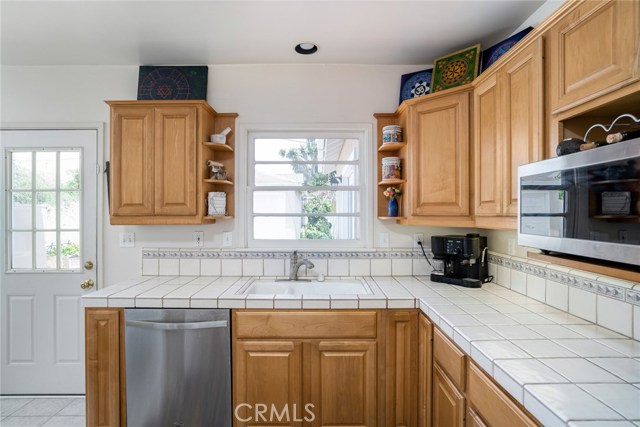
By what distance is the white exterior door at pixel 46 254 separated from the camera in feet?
7.33

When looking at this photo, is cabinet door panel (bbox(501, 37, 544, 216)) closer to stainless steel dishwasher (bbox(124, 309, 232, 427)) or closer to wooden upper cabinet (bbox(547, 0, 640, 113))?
wooden upper cabinet (bbox(547, 0, 640, 113))

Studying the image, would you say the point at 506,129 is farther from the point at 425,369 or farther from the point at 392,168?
the point at 425,369

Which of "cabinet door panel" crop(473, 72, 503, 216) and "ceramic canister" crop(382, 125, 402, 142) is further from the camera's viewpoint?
"ceramic canister" crop(382, 125, 402, 142)

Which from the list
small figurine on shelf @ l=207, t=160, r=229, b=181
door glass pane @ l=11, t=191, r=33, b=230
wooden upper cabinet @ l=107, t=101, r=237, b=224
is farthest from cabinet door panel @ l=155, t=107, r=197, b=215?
door glass pane @ l=11, t=191, r=33, b=230

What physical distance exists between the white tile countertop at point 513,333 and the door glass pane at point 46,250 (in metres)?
0.74

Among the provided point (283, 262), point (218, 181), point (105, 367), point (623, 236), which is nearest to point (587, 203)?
point (623, 236)

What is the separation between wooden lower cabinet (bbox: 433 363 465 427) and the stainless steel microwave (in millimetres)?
689

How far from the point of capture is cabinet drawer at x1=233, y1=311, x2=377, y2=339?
5.40 feet

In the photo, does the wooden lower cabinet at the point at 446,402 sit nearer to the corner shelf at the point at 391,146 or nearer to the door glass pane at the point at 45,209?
the corner shelf at the point at 391,146

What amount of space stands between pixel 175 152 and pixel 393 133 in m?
1.49

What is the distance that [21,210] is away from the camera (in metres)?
2.27

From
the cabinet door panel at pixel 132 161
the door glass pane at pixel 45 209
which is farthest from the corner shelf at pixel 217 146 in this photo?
the door glass pane at pixel 45 209

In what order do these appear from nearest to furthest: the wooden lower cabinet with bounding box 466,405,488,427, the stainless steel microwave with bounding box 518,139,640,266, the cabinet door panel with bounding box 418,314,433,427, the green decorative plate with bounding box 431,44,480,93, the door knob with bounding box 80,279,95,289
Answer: the stainless steel microwave with bounding box 518,139,640,266
the wooden lower cabinet with bounding box 466,405,488,427
the cabinet door panel with bounding box 418,314,433,427
the green decorative plate with bounding box 431,44,480,93
the door knob with bounding box 80,279,95,289

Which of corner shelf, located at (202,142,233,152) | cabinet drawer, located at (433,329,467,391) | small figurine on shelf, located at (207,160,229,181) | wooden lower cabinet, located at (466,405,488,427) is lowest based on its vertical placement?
wooden lower cabinet, located at (466,405,488,427)
